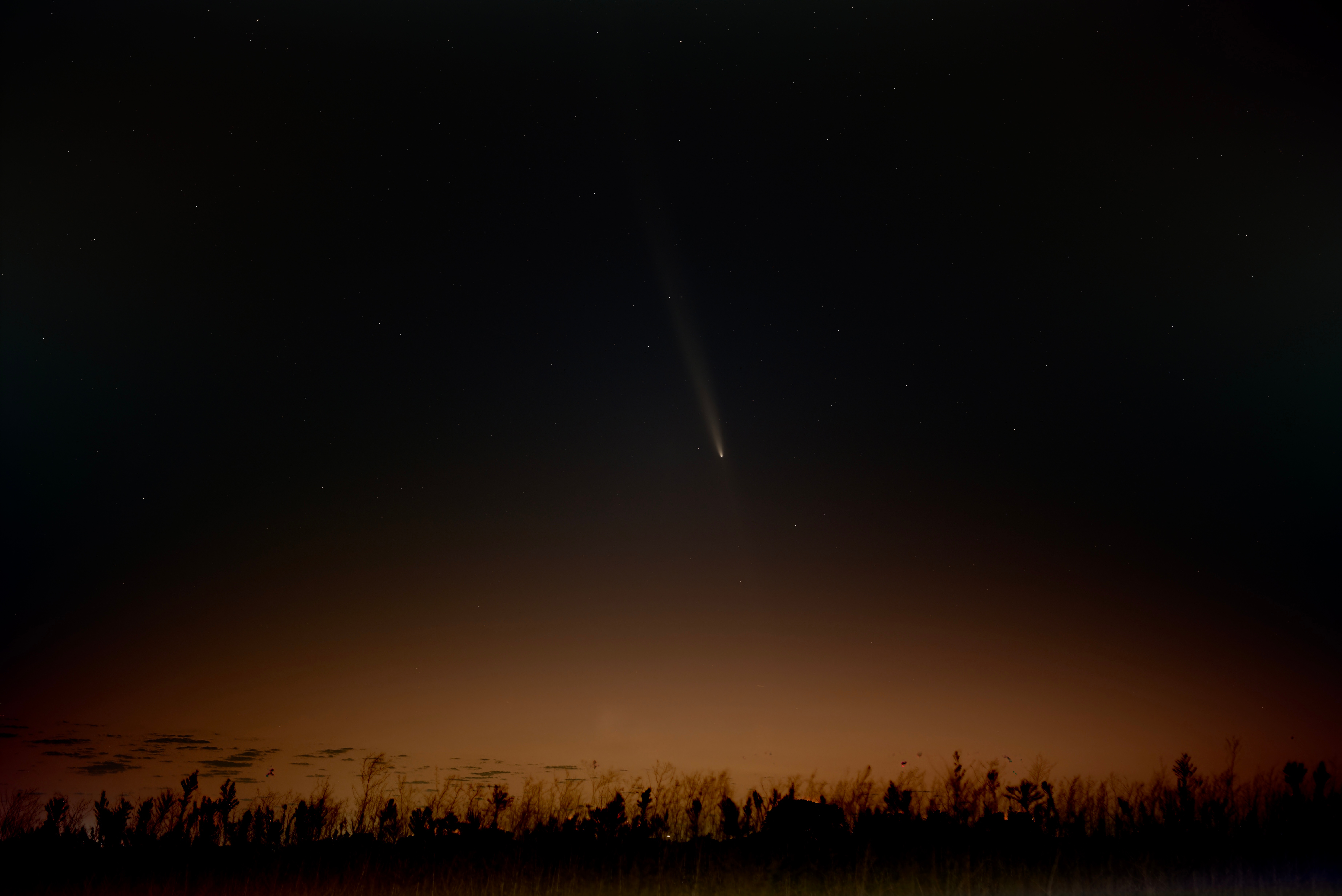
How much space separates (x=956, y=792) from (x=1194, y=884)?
669 cm

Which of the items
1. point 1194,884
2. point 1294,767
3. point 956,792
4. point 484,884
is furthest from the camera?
point 956,792

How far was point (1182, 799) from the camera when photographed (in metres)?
17.3

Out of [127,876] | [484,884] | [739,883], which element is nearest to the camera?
[739,883]

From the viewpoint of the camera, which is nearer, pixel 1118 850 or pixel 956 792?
pixel 1118 850

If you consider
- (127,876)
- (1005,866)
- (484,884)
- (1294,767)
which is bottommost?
(127,876)

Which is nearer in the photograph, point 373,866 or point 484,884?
point 484,884

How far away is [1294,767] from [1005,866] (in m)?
7.32

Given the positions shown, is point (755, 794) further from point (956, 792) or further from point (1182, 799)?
point (1182, 799)

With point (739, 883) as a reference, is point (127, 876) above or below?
below

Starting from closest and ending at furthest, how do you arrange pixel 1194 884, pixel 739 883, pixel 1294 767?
1. pixel 1194 884
2. pixel 739 883
3. pixel 1294 767

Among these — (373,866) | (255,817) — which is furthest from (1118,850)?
(255,817)

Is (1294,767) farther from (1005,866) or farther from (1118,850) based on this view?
(1005,866)

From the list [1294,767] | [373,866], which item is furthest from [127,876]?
[1294,767]

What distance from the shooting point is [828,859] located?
14141mm
